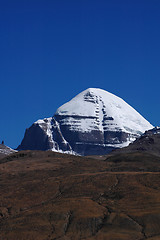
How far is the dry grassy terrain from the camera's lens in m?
109

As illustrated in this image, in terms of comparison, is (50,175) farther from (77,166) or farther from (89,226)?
(89,226)

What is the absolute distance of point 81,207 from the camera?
12181 centimetres

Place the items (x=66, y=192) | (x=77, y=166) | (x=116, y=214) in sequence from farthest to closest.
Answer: (x=77, y=166), (x=66, y=192), (x=116, y=214)

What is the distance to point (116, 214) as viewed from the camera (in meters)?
116

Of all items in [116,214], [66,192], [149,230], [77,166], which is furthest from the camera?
[77,166]

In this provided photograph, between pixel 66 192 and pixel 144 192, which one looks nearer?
pixel 144 192

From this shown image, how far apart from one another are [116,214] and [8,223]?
25577 mm

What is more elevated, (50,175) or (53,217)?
(50,175)

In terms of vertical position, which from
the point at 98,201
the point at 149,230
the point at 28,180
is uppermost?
the point at 28,180

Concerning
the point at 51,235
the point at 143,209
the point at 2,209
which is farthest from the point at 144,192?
the point at 2,209

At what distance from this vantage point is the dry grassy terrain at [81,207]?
108938mm

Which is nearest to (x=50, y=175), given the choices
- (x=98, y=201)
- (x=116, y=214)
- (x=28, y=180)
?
(x=28, y=180)

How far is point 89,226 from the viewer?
4402 inches

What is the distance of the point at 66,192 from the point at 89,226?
99.1 feet
